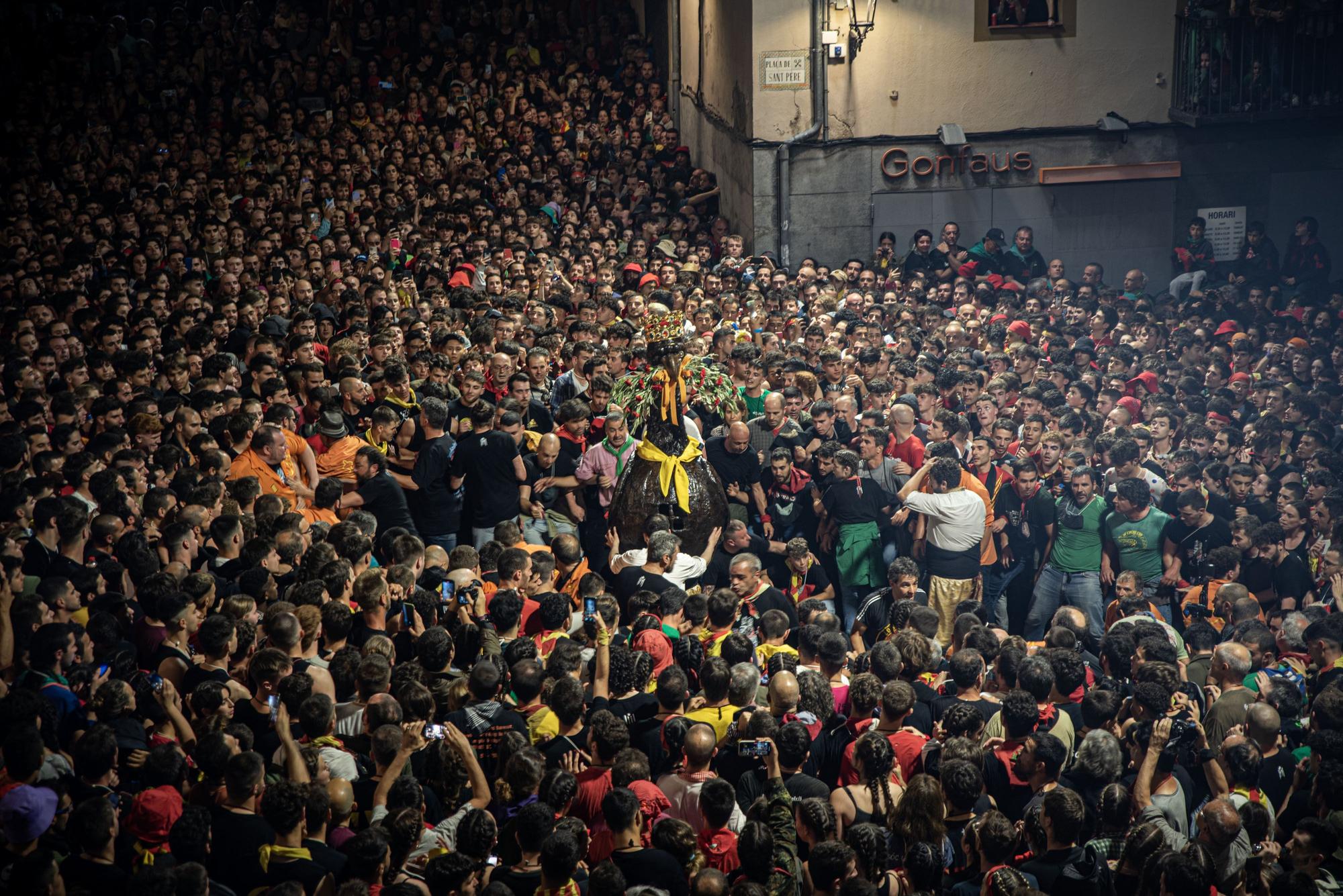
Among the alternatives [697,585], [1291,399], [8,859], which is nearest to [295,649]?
[8,859]

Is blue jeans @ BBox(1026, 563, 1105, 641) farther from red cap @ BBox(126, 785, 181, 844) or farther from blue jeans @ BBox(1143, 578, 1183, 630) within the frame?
red cap @ BBox(126, 785, 181, 844)

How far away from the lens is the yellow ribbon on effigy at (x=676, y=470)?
9.00 m

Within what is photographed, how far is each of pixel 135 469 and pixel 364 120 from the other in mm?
12788

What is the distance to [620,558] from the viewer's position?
27.5 feet

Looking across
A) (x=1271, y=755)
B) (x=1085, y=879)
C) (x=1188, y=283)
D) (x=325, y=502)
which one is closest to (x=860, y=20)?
(x=1188, y=283)

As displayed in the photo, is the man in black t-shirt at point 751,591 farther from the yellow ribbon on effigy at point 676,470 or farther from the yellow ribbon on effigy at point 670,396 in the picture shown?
the yellow ribbon on effigy at point 670,396

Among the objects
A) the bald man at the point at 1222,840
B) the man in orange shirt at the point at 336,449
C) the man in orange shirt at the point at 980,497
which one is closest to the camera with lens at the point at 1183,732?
the bald man at the point at 1222,840

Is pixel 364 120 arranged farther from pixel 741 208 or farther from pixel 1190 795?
pixel 1190 795

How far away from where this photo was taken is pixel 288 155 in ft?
60.6

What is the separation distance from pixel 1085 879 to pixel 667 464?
4.48 m

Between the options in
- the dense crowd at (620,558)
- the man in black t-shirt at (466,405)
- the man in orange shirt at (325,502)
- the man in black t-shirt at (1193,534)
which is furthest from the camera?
the man in black t-shirt at (466,405)

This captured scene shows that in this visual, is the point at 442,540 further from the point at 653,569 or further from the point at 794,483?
the point at 794,483

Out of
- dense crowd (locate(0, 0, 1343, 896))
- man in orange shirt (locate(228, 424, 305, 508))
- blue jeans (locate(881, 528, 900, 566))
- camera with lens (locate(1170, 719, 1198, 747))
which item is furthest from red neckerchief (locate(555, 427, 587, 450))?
camera with lens (locate(1170, 719, 1198, 747))

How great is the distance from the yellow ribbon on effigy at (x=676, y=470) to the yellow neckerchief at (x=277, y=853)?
4201 mm
